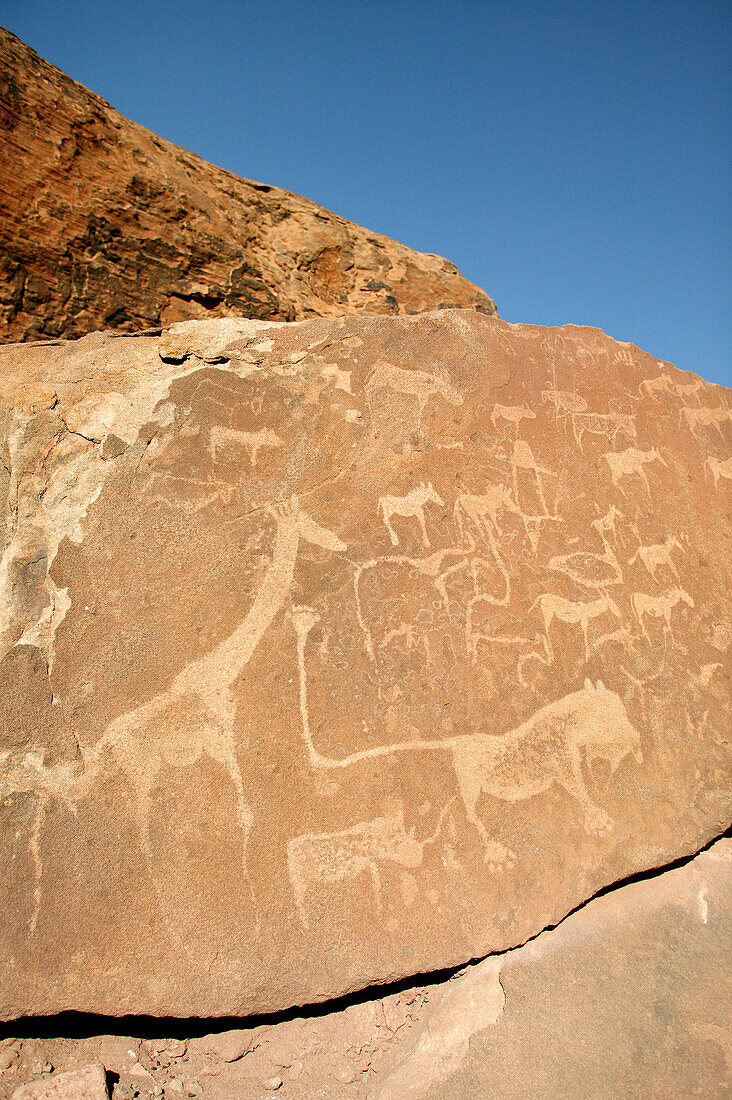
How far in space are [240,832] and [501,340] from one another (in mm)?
1727

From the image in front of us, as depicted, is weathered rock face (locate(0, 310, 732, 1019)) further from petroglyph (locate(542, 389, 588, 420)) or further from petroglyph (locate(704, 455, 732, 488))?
petroglyph (locate(704, 455, 732, 488))

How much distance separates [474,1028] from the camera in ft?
4.84

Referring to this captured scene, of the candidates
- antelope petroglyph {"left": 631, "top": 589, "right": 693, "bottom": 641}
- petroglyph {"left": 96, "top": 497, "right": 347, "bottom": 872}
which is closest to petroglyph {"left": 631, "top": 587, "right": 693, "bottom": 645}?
antelope petroglyph {"left": 631, "top": 589, "right": 693, "bottom": 641}

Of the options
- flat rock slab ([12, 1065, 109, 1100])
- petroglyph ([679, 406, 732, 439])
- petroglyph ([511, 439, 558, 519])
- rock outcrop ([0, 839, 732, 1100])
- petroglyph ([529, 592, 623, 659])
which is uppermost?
petroglyph ([679, 406, 732, 439])

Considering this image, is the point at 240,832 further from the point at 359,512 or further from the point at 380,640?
the point at 359,512

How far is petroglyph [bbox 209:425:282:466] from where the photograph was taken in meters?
1.85

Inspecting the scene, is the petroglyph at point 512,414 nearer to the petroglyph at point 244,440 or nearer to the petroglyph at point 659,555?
the petroglyph at point 659,555

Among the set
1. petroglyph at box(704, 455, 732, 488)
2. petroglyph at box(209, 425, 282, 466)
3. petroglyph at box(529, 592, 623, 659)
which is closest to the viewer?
petroglyph at box(209, 425, 282, 466)

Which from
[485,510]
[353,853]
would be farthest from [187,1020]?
[485,510]

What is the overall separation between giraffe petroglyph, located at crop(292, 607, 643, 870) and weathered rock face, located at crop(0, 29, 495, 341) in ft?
4.72

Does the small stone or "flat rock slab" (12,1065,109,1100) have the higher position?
"flat rock slab" (12,1065,109,1100)

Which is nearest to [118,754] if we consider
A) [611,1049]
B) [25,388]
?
[25,388]

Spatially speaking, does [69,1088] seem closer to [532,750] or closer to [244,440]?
[532,750]

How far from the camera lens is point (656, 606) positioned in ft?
7.11
